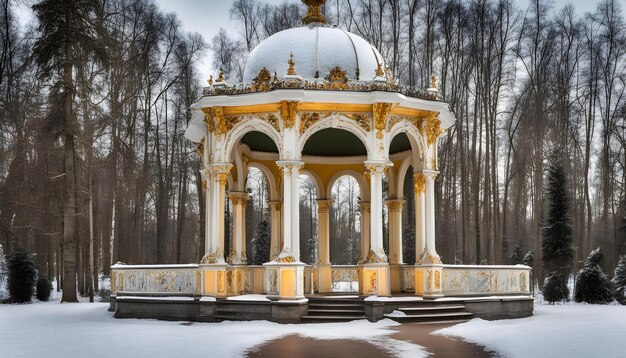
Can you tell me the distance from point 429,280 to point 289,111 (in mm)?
5960

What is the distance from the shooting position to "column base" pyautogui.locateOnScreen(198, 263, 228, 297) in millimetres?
19031

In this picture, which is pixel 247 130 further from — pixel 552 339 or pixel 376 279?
pixel 552 339

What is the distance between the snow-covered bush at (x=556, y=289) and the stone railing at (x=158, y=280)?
15684mm

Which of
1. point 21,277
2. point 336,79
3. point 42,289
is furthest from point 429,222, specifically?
point 42,289

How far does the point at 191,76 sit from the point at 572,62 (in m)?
20.2

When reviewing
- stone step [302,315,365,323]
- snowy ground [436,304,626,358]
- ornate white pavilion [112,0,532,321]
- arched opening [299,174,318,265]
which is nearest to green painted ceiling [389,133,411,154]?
ornate white pavilion [112,0,532,321]

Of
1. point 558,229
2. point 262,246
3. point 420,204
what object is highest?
point 420,204

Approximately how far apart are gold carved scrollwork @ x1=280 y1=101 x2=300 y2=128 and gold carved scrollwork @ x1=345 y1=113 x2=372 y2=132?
1.48 metres

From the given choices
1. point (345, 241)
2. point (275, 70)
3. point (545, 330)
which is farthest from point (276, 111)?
point (345, 241)

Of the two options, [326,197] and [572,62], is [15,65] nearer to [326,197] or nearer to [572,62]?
[326,197]

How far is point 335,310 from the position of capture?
59.2ft

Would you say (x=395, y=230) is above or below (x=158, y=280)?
above

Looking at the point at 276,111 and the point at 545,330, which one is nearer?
the point at 545,330

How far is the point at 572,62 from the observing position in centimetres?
3766
